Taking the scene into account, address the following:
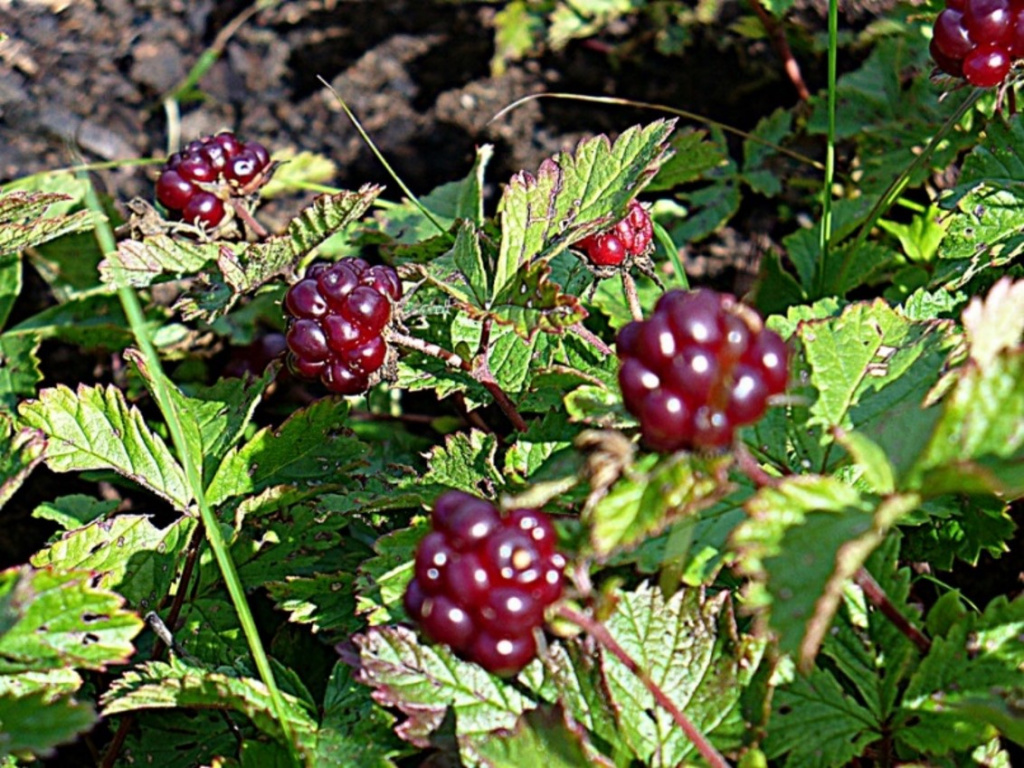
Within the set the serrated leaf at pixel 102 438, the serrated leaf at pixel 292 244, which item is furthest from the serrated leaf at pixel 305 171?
the serrated leaf at pixel 102 438

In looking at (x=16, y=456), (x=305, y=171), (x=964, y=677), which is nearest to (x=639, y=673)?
(x=964, y=677)

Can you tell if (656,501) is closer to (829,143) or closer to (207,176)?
(829,143)

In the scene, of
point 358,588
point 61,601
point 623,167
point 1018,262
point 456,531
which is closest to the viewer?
point 456,531

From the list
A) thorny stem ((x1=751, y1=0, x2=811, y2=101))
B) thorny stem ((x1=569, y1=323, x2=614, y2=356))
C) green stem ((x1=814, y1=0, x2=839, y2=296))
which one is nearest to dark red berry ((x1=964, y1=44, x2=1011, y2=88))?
green stem ((x1=814, y1=0, x2=839, y2=296))

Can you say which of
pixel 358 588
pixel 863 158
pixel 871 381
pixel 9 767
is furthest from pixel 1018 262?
pixel 9 767

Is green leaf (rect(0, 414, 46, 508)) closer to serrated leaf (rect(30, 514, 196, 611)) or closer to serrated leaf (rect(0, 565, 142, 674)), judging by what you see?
serrated leaf (rect(0, 565, 142, 674))

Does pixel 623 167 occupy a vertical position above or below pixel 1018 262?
above

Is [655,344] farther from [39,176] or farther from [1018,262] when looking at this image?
[39,176]

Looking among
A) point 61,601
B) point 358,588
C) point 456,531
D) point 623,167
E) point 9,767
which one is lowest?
point 9,767
